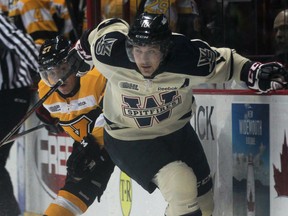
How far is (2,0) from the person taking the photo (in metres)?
6.15

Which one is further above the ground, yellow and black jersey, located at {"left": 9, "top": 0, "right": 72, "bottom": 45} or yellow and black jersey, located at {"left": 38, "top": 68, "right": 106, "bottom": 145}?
yellow and black jersey, located at {"left": 9, "top": 0, "right": 72, "bottom": 45}

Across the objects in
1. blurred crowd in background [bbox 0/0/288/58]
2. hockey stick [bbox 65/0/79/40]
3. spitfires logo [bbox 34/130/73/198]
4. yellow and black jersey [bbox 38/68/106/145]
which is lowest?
spitfires logo [bbox 34/130/73/198]

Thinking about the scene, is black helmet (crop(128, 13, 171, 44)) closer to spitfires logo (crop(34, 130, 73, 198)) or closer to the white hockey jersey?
the white hockey jersey

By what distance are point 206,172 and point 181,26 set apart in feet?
3.05

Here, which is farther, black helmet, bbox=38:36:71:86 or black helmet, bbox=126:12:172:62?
black helmet, bbox=38:36:71:86

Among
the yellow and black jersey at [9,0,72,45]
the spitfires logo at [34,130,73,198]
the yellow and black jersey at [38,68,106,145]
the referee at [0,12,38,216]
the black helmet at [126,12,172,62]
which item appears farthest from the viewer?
the yellow and black jersey at [9,0,72,45]

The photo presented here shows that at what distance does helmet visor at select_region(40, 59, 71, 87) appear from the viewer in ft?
15.2

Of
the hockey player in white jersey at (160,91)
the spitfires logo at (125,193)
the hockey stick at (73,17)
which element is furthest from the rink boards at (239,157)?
the hockey stick at (73,17)

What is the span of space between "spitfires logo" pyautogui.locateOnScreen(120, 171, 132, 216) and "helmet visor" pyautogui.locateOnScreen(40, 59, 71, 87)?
28.4 inches

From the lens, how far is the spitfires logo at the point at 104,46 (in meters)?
4.00

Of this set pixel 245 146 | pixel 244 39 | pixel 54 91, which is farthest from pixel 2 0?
pixel 245 146

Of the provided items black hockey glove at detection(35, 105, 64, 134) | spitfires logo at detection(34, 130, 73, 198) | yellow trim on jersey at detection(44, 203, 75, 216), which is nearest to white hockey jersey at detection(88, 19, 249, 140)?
yellow trim on jersey at detection(44, 203, 75, 216)

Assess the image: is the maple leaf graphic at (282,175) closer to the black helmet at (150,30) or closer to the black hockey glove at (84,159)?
the black helmet at (150,30)

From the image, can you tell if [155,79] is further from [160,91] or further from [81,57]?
[81,57]
